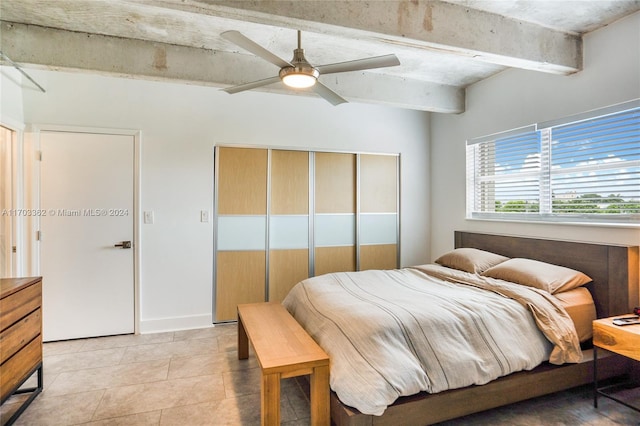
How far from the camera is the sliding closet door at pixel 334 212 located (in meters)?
4.17

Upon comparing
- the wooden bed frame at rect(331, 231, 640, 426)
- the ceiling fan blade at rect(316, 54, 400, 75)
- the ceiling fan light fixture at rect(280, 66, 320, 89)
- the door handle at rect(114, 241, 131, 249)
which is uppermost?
the ceiling fan blade at rect(316, 54, 400, 75)

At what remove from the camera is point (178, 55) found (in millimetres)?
2891

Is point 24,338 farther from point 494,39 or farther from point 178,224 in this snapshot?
point 494,39

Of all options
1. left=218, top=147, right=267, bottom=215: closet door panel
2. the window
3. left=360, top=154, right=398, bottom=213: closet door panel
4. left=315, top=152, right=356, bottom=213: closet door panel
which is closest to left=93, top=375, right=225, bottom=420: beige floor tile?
left=218, top=147, right=267, bottom=215: closet door panel

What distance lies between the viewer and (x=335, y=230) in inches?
167

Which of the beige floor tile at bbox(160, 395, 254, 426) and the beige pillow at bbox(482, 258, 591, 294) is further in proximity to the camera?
the beige pillow at bbox(482, 258, 591, 294)

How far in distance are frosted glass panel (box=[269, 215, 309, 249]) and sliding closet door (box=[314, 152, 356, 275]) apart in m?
0.15

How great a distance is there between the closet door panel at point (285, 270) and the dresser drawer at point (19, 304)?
2.15m

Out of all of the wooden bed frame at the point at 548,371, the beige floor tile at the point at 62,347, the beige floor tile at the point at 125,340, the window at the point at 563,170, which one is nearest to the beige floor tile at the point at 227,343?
the beige floor tile at the point at 125,340

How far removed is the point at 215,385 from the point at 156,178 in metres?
2.20

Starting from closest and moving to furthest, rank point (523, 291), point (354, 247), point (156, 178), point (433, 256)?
point (523, 291), point (156, 178), point (354, 247), point (433, 256)

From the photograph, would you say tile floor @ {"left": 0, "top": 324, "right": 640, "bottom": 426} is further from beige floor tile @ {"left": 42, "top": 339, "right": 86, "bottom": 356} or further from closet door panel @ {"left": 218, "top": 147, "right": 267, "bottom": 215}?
closet door panel @ {"left": 218, "top": 147, "right": 267, "bottom": 215}

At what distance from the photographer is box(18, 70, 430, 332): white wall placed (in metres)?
3.29

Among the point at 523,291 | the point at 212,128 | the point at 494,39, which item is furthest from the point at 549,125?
the point at 212,128
